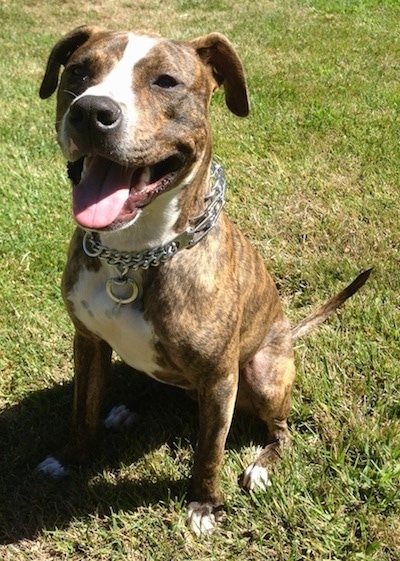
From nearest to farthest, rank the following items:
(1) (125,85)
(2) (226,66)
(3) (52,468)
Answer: (1) (125,85), (2) (226,66), (3) (52,468)

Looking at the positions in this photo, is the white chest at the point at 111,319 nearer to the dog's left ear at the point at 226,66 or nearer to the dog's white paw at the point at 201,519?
the dog's white paw at the point at 201,519

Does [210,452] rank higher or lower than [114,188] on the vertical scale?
lower

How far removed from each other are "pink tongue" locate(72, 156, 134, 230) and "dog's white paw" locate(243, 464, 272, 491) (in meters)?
1.42

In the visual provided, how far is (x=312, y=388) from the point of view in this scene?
11.0ft

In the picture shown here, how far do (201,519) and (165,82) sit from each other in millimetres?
1750

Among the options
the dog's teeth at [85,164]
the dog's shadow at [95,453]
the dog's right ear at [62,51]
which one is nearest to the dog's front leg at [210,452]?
the dog's shadow at [95,453]

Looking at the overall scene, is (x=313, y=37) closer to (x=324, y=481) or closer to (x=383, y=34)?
(x=383, y=34)

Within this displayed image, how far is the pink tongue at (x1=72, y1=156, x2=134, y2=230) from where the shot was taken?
2117mm

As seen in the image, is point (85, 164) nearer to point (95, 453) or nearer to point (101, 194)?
point (101, 194)

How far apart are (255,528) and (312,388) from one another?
83 cm

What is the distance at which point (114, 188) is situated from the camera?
2.18 m

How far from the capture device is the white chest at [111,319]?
8.06ft

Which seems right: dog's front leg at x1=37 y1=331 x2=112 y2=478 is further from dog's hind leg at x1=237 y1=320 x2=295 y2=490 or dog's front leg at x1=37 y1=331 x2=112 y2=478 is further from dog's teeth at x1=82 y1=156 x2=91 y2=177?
dog's teeth at x1=82 y1=156 x2=91 y2=177

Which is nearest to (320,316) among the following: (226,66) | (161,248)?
(161,248)
